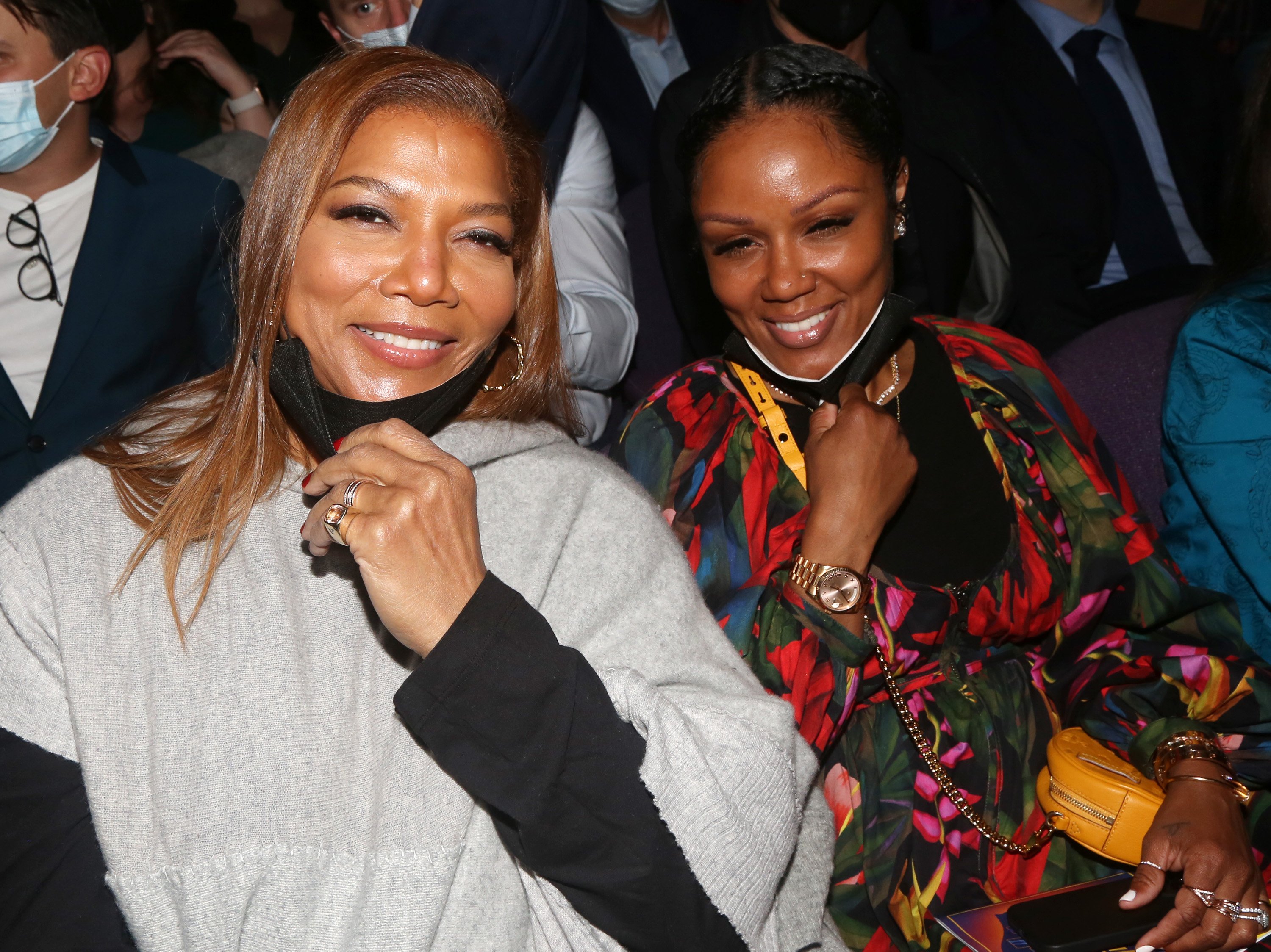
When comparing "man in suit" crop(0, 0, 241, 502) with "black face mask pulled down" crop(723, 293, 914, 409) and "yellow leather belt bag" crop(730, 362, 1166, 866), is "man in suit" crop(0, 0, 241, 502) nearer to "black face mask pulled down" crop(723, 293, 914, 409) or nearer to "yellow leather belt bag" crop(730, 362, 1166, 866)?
"black face mask pulled down" crop(723, 293, 914, 409)

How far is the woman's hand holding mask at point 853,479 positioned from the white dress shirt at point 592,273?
81cm

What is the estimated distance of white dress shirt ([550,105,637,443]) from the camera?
2549 millimetres

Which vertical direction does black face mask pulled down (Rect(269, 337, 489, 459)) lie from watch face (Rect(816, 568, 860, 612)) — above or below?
above

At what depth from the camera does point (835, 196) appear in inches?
72.9

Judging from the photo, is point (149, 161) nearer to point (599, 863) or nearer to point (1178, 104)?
point (599, 863)

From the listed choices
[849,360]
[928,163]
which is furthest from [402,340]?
[928,163]

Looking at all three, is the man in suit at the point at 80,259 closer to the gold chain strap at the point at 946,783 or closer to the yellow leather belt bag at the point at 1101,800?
the gold chain strap at the point at 946,783

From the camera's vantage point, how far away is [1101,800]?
164 cm

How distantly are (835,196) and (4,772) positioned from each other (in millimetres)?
1485

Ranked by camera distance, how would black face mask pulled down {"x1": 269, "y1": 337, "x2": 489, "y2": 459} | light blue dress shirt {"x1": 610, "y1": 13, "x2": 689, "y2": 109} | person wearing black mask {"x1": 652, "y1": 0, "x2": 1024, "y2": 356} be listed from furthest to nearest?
light blue dress shirt {"x1": 610, "y1": 13, "x2": 689, "y2": 109}
person wearing black mask {"x1": 652, "y1": 0, "x2": 1024, "y2": 356}
black face mask pulled down {"x1": 269, "y1": 337, "x2": 489, "y2": 459}

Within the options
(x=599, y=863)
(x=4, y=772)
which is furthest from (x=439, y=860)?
(x=4, y=772)

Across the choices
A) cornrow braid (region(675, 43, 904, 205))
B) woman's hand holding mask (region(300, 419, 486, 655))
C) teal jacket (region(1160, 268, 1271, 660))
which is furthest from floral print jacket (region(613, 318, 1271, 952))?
woman's hand holding mask (region(300, 419, 486, 655))

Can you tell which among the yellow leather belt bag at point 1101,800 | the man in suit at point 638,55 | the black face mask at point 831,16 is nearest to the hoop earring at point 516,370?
the yellow leather belt bag at point 1101,800

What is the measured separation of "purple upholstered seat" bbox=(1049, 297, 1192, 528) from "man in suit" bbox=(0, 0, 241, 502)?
180 cm
